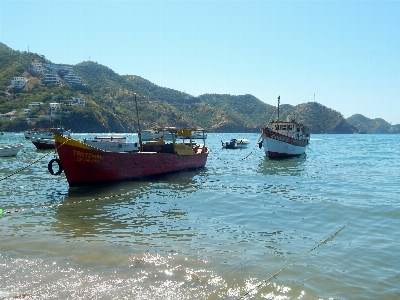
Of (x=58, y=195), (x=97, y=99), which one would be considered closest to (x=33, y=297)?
(x=58, y=195)

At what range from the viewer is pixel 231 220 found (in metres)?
10.5

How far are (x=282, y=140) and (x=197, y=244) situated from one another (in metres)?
27.4

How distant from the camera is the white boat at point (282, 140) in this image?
110 feet

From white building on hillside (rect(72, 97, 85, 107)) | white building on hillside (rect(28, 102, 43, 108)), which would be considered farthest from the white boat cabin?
white building on hillside (rect(72, 97, 85, 107))

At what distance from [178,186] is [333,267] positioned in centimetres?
1080

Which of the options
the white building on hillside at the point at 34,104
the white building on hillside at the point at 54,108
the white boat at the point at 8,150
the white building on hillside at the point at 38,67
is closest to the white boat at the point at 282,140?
the white boat at the point at 8,150

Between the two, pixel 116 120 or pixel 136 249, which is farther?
pixel 116 120

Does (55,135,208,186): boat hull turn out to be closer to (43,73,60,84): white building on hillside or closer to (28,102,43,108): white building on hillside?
(28,102,43,108): white building on hillside

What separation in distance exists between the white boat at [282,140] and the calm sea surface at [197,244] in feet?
58.8

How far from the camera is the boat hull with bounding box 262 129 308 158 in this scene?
33344mm

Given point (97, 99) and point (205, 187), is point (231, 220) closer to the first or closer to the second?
point (205, 187)

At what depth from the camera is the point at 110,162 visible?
16125 mm

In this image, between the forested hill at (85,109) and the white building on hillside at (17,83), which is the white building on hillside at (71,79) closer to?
the forested hill at (85,109)

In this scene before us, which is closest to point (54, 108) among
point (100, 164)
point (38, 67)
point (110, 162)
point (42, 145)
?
point (38, 67)
